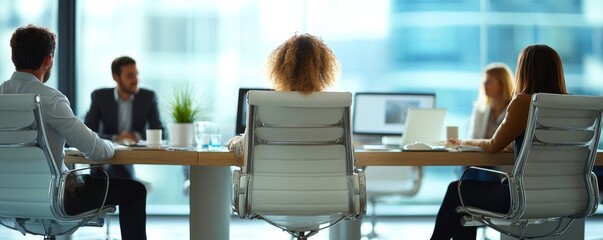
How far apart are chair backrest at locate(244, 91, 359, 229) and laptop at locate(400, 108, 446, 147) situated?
159cm

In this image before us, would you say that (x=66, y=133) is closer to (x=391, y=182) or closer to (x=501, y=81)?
(x=391, y=182)

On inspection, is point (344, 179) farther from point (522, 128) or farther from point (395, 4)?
point (395, 4)

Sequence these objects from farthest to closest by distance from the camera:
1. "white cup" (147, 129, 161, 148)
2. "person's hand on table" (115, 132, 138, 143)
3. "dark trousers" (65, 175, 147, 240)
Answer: "person's hand on table" (115, 132, 138, 143) → "white cup" (147, 129, 161, 148) → "dark trousers" (65, 175, 147, 240)

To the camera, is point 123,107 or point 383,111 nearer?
point 383,111

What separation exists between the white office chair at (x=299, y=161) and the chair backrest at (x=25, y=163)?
0.77m

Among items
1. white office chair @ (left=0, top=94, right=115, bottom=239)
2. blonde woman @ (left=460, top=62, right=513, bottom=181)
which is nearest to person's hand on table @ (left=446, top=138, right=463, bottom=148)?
blonde woman @ (left=460, top=62, right=513, bottom=181)

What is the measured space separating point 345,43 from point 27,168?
438 centimetres

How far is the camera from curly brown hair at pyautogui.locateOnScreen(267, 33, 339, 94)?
3.49 m

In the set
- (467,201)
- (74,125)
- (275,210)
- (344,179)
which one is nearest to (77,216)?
(74,125)

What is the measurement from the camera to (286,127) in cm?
331

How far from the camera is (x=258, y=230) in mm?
6770

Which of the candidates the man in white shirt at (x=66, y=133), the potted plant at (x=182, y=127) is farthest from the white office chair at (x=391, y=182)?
the man in white shirt at (x=66, y=133)

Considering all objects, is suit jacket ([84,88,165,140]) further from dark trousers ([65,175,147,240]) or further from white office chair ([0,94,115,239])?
white office chair ([0,94,115,239])

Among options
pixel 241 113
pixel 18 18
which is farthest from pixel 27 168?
pixel 18 18
